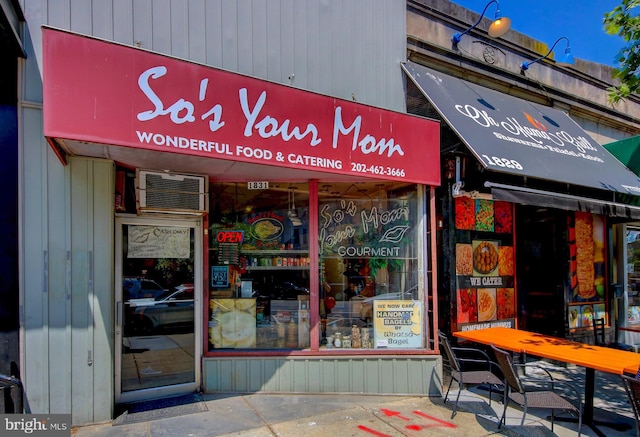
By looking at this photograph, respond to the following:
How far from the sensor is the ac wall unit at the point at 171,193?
4.72m

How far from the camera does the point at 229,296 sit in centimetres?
555

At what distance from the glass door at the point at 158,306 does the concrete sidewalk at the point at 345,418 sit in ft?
1.65

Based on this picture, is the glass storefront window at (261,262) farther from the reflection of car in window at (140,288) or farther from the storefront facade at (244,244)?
the reflection of car in window at (140,288)

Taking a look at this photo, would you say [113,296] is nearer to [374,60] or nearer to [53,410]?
[53,410]

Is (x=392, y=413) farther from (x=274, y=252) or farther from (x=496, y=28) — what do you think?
(x=496, y=28)

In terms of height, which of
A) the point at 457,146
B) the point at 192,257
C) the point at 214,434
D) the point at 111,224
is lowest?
the point at 214,434

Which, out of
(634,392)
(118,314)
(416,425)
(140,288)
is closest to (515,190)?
(634,392)

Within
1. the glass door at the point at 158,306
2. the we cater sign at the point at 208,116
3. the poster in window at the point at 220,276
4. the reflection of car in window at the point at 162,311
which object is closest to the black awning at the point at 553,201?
the we cater sign at the point at 208,116

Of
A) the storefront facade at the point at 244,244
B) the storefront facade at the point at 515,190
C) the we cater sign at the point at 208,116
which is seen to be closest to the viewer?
the we cater sign at the point at 208,116

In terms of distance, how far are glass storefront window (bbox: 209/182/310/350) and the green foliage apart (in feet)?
15.1

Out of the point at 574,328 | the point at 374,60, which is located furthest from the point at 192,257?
the point at 574,328

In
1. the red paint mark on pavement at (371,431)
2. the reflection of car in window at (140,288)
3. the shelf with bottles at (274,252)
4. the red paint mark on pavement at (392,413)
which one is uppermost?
the shelf with bottles at (274,252)

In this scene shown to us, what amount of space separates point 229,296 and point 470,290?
3.70 metres

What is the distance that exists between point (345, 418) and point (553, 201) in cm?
400
